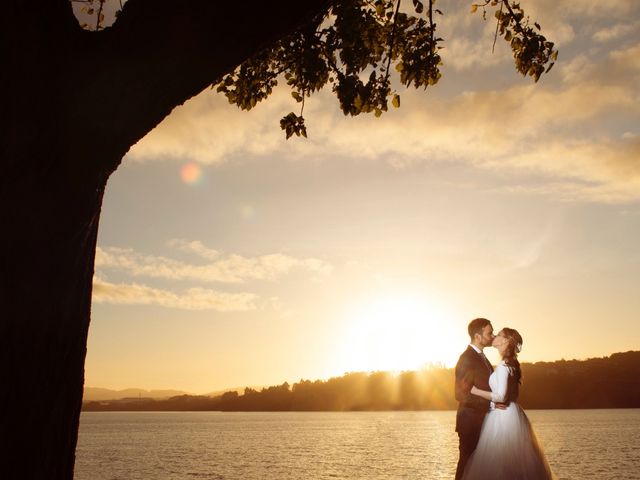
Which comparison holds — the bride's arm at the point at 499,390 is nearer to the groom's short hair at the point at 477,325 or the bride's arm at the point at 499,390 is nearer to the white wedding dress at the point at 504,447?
the white wedding dress at the point at 504,447

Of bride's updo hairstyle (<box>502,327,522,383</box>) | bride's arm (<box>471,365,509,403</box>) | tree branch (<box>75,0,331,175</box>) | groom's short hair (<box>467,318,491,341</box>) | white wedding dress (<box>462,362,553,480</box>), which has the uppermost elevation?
tree branch (<box>75,0,331,175</box>)

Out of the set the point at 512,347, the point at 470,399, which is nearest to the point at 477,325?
the point at 512,347

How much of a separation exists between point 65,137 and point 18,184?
1.16 ft

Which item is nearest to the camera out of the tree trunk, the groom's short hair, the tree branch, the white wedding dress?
the tree trunk

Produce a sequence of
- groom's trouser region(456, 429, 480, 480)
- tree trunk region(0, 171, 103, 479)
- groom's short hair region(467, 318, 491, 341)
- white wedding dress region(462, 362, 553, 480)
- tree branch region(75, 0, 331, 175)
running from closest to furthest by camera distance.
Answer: tree trunk region(0, 171, 103, 479) → tree branch region(75, 0, 331, 175) → white wedding dress region(462, 362, 553, 480) → groom's trouser region(456, 429, 480, 480) → groom's short hair region(467, 318, 491, 341)

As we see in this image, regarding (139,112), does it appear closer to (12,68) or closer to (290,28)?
(12,68)

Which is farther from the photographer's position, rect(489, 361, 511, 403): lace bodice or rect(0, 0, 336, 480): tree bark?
rect(489, 361, 511, 403): lace bodice

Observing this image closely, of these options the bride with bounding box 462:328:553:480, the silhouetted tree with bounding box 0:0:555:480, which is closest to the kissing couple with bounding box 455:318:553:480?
the bride with bounding box 462:328:553:480

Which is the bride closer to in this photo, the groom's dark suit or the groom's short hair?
the groom's dark suit

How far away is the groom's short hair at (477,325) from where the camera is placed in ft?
32.6

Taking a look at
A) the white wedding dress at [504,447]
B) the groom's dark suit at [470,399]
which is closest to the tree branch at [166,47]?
the groom's dark suit at [470,399]

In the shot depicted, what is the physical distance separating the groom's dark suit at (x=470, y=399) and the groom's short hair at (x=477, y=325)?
0.30 meters

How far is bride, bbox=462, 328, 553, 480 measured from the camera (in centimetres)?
931

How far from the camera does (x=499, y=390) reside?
31.8ft
